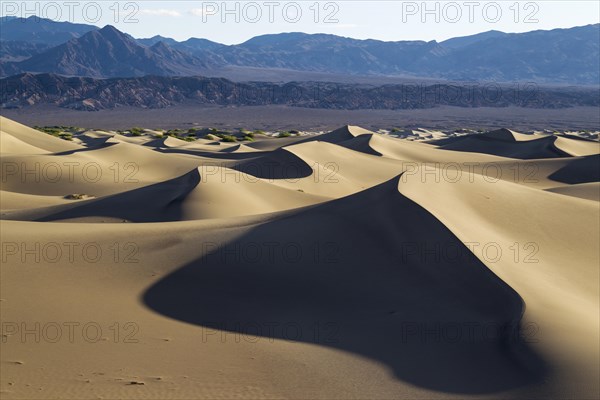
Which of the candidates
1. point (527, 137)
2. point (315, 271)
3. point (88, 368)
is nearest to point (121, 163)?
point (315, 271)

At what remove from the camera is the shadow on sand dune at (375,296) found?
25.8 feet

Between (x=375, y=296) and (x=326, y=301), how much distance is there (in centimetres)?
70

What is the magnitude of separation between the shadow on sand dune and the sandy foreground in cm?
3

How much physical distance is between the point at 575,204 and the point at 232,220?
7.34 metres

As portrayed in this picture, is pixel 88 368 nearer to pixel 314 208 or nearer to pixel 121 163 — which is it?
pixel 314 208

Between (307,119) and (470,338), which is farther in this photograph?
(307,119)

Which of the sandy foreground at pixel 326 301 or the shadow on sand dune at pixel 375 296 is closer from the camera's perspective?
the sandy foreground at pixel 326 301

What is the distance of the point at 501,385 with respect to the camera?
7.19m

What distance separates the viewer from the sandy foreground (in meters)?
7.25

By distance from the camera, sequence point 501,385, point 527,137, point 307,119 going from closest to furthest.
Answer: point 501,385
point 527,137
point 307,119

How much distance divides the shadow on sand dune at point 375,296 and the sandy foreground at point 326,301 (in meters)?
0.03

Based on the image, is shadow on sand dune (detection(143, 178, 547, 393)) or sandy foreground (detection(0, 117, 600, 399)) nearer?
sandy foreground (detection(0, 117, 600, 399))

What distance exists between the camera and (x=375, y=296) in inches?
386

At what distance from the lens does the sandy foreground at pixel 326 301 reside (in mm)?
7250
